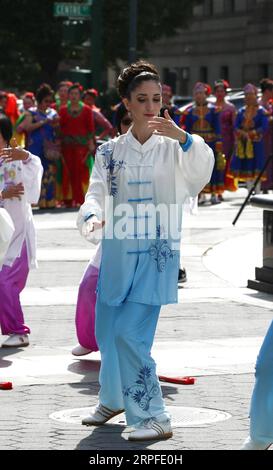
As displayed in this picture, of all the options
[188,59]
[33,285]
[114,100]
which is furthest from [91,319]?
[188,59]

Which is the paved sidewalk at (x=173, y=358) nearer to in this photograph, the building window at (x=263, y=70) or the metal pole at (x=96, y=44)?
the metal pole at (x=96, y=44)

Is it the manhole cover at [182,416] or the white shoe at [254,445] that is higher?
the white shoe at [254,445]

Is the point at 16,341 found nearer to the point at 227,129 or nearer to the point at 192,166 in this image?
the point at 192,166

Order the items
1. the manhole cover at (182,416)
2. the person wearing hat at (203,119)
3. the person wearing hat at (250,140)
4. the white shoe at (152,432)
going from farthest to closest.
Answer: the person wearing hat at (250,140) → the person wearing hat at (203,119) → the manhole cover at (182,416) → the white shoe at (152,432)

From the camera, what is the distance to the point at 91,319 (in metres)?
9.82

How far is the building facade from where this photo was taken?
6259cm

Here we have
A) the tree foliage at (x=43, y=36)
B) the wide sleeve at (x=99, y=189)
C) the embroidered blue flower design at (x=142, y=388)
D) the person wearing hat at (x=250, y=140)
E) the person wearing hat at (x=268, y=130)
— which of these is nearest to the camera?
the embroidered blue flower design at (x=142, y=388)

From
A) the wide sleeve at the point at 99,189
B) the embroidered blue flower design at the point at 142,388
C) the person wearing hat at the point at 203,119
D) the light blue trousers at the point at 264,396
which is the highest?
the wide sleeve at the point at 99,189

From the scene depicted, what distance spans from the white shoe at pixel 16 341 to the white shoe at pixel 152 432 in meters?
3.32

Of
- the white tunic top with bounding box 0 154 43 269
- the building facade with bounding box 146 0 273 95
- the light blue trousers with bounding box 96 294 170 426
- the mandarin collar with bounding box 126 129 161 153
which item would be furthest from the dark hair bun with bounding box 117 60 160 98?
the building facade with bounding box 146 0 273 95

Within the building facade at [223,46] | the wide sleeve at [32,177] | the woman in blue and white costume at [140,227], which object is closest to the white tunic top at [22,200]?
the wide sleeve at [32,177]

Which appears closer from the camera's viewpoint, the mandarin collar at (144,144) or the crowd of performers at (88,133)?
the mandarin collar at (144,144)

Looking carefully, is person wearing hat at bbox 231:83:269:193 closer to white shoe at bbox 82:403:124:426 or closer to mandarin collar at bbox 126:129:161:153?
white shoe at bbox 82:403:124:426

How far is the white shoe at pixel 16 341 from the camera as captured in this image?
1066 cm
